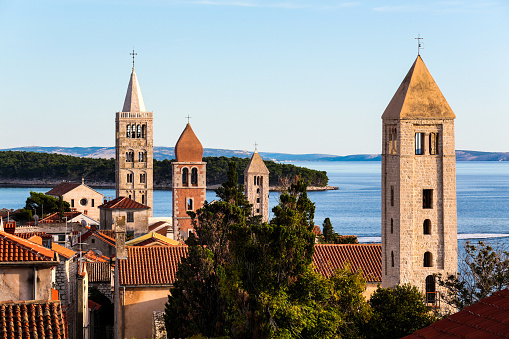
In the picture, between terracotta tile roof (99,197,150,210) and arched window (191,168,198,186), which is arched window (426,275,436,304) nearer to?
arched window (191,168,198,186)

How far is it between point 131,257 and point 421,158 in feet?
39.0

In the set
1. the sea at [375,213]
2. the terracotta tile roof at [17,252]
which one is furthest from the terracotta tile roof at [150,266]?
the sea at [375,213]

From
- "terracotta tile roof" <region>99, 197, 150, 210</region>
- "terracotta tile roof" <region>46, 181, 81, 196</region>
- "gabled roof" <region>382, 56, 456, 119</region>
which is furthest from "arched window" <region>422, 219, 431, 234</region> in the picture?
"terracotta tile roof" <region>46, 181, 81, 196</region>

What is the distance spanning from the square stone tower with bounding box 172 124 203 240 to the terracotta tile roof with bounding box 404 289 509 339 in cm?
4796

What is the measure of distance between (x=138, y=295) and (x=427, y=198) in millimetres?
11513

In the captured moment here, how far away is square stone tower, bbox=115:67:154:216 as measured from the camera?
80.1 m

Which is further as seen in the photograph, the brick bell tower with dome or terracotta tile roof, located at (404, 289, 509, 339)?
the brick bell tower with dome

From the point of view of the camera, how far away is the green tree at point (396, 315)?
21.8 meters

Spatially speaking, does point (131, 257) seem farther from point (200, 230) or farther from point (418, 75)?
point (418, 75)

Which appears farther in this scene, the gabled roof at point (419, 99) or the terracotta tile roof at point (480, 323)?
the gabled roof at point (419, 99)

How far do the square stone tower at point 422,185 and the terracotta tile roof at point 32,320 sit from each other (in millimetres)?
16616

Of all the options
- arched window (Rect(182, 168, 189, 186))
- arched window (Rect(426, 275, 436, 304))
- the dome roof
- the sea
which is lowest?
the sea

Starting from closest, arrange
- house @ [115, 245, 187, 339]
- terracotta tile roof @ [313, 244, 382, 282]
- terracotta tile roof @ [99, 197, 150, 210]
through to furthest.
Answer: house @ [115, 245, 187, 339]
terracotta tile roof @ [313, 244, 382, 282]
terracotta tile roof @ [99, 197, 150, 210]

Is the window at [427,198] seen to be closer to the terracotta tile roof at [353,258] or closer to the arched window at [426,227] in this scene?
the arched window at [426,227]
